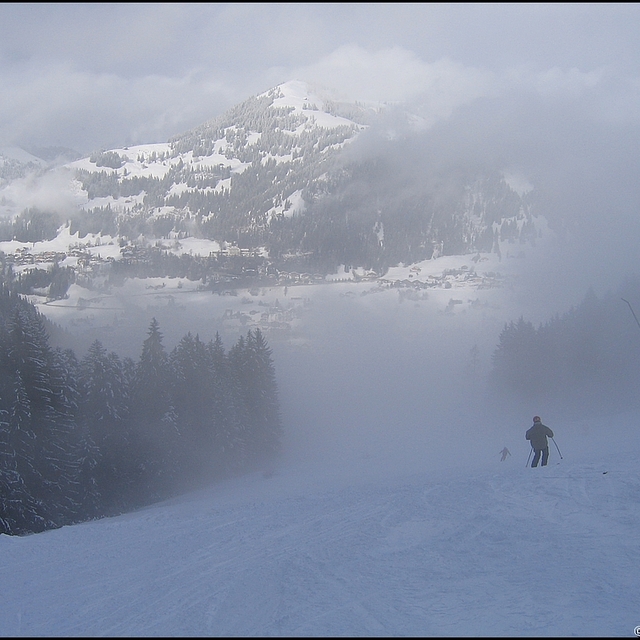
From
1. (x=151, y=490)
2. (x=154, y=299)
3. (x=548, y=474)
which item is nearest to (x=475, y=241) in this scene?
(x=154, y=299)

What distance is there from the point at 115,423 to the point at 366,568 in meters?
26.8

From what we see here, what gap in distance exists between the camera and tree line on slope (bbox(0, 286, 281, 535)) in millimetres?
24734

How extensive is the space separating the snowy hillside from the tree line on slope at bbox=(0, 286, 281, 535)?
14326 millimetres

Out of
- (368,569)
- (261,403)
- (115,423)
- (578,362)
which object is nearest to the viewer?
(368,569)

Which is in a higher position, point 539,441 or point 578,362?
point 539,441

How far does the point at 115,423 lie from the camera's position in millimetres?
31688

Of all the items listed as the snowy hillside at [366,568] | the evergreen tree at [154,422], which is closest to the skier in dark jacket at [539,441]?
the snowy hillside at [366,568]

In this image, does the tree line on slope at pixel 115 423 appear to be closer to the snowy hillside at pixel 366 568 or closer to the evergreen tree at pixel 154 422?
the evergreen tree at pixel 154 422

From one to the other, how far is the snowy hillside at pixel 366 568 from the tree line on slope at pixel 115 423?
47.0 feet

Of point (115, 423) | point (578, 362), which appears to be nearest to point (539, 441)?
point (115, 423)

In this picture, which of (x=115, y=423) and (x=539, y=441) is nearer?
(x=539, y=441)

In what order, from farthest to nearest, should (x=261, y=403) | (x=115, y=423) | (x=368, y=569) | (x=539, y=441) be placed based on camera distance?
(x=261, y=403), (x=115, y=423), (x=539, y=441), (x=368, y=569)

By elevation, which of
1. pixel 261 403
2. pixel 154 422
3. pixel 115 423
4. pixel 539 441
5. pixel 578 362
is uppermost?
pixel 539 441

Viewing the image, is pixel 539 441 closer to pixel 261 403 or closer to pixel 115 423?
pixel 115 423
